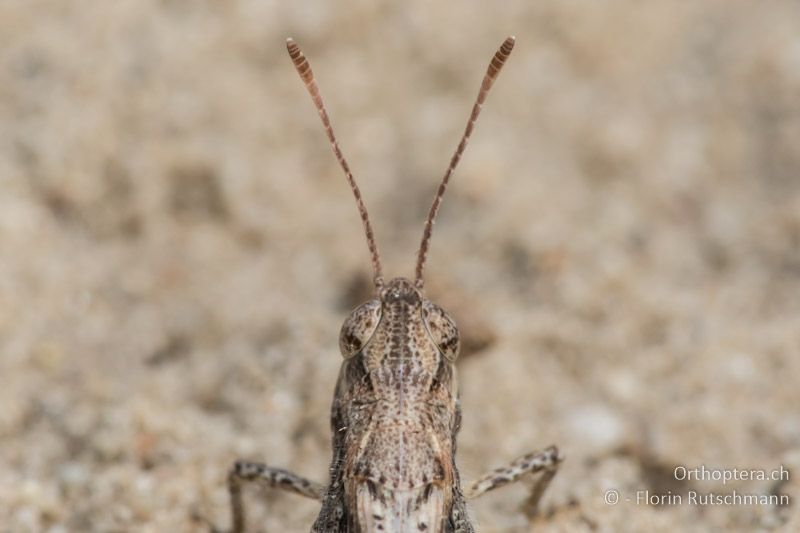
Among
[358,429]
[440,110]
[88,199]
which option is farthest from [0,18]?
[358,429]

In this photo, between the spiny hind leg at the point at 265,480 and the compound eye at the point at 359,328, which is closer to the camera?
the compound eye at the point at 359,328

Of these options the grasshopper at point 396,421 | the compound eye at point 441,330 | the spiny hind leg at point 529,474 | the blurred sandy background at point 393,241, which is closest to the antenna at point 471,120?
the grasshopper at point 396,421

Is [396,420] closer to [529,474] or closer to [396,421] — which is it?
[396,421]

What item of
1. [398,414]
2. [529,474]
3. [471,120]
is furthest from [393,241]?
[398,414]

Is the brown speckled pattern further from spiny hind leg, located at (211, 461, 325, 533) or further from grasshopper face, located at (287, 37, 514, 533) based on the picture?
spiny hind leg, located at (211, 461, 325, 533)

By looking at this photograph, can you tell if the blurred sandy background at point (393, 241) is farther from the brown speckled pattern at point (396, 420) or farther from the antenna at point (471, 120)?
the antenna at point (471, 120)

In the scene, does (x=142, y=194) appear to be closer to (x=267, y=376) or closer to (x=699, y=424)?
(x=267, y=376)
